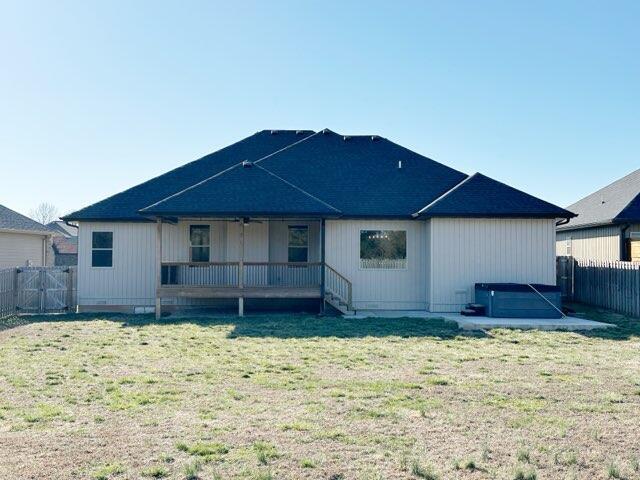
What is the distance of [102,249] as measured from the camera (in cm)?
1600

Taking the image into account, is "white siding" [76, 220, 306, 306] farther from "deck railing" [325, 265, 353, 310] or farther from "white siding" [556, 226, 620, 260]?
"white siding" [556, 226, 620, 260]

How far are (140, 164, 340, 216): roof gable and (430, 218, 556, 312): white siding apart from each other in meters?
3.42

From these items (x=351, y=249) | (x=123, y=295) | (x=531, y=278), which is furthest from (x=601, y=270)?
(x=123, y=295)

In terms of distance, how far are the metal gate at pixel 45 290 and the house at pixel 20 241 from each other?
6.72 m

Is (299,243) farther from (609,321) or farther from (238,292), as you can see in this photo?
(609,321)

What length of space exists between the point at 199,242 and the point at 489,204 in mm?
9123

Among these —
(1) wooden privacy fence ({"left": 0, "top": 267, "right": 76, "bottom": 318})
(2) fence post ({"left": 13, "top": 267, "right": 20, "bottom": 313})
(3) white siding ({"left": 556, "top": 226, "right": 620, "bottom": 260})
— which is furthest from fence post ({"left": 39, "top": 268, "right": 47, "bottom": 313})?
(3) white siding ({"left": 556, "top": 226, "right": 620, "bottom": 260})

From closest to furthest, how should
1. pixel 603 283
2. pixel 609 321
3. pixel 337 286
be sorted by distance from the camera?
pixel 609 321 < pixel 337 286 < pixel 603 283

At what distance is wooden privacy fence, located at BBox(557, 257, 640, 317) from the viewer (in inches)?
564

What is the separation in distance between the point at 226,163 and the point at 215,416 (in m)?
14.0

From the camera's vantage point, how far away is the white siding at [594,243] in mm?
19136

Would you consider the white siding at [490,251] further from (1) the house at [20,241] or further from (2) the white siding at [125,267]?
(1) the house at [20,241]


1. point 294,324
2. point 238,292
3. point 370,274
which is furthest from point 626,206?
point 238,292

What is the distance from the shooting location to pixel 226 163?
18.4 m
